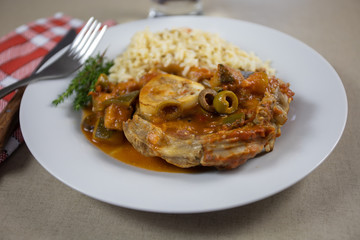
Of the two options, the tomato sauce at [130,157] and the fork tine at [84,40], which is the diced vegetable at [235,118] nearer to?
the tomato sauce at [130,157]

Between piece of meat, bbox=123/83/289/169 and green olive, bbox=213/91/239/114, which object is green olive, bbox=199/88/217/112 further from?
piece of meat, bbox=123/83/289/169

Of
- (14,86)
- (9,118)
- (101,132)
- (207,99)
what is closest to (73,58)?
(14,86)

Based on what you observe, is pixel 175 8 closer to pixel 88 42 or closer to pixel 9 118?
pixel 88 42

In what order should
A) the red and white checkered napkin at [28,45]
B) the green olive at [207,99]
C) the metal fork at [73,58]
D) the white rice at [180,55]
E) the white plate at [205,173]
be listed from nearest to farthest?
the white plate at [205,173] < the green olive at [207,99] < the metal fork at [73,58] < the white rice at [180,55] < the red and white checkered napkin at [28,45]

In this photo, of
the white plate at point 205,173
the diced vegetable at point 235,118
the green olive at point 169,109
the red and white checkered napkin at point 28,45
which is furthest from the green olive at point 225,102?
the red and white checkered napkin at point 28,45

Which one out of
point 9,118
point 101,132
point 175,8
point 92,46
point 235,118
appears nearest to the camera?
point 235,118
